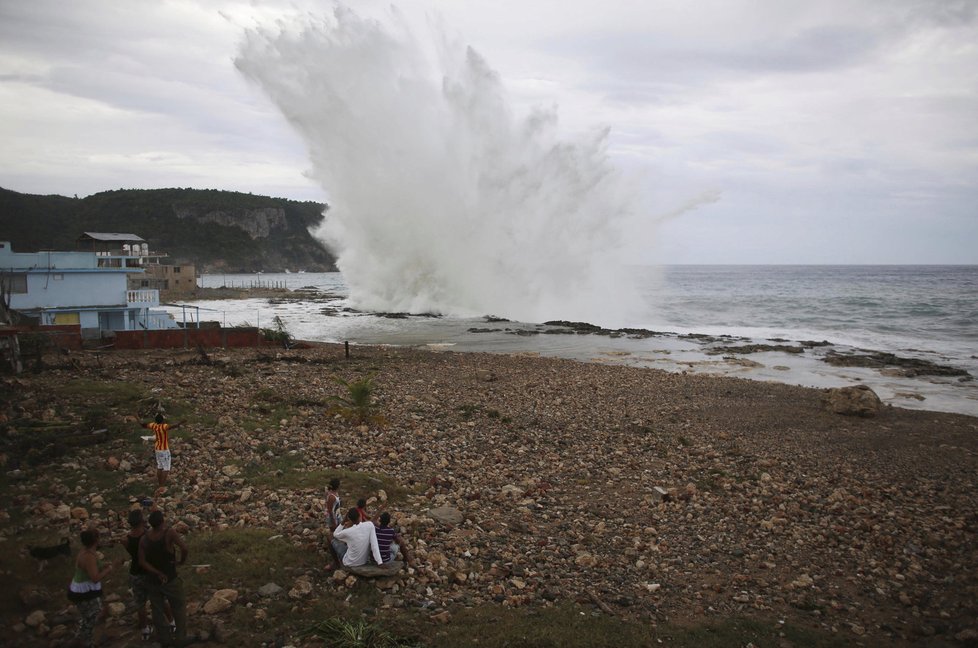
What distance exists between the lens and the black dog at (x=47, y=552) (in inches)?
272

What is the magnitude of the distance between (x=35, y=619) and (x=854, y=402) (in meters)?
19.2

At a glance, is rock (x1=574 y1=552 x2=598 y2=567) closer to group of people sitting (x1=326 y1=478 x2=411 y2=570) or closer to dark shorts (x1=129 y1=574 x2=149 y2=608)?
group of people sitting (x1=326 y1=478 x2=411 y2=570)

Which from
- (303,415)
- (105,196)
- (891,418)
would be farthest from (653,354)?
(105,196)

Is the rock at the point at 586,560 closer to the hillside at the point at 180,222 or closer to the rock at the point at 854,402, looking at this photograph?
the rock at the point at 854,402

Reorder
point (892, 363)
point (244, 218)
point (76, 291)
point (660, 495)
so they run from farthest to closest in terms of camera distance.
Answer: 1. point (244, 218)
2. point (892, 363)
3. point (76, 291)
4. point (660, 495)

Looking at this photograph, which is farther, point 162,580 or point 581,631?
point 581,631

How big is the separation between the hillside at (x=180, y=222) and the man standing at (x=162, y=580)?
109 m

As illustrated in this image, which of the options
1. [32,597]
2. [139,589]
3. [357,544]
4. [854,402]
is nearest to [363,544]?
[357,544]

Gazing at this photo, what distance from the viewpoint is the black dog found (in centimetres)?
690

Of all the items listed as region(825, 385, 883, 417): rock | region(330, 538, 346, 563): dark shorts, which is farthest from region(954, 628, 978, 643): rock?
region(825, 385, 883, 417): rock

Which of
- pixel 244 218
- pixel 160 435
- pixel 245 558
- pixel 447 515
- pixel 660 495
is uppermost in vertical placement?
pixel 244 218

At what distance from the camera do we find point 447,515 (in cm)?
933

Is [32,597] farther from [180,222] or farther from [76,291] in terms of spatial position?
[180,222]

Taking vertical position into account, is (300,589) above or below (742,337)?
below
